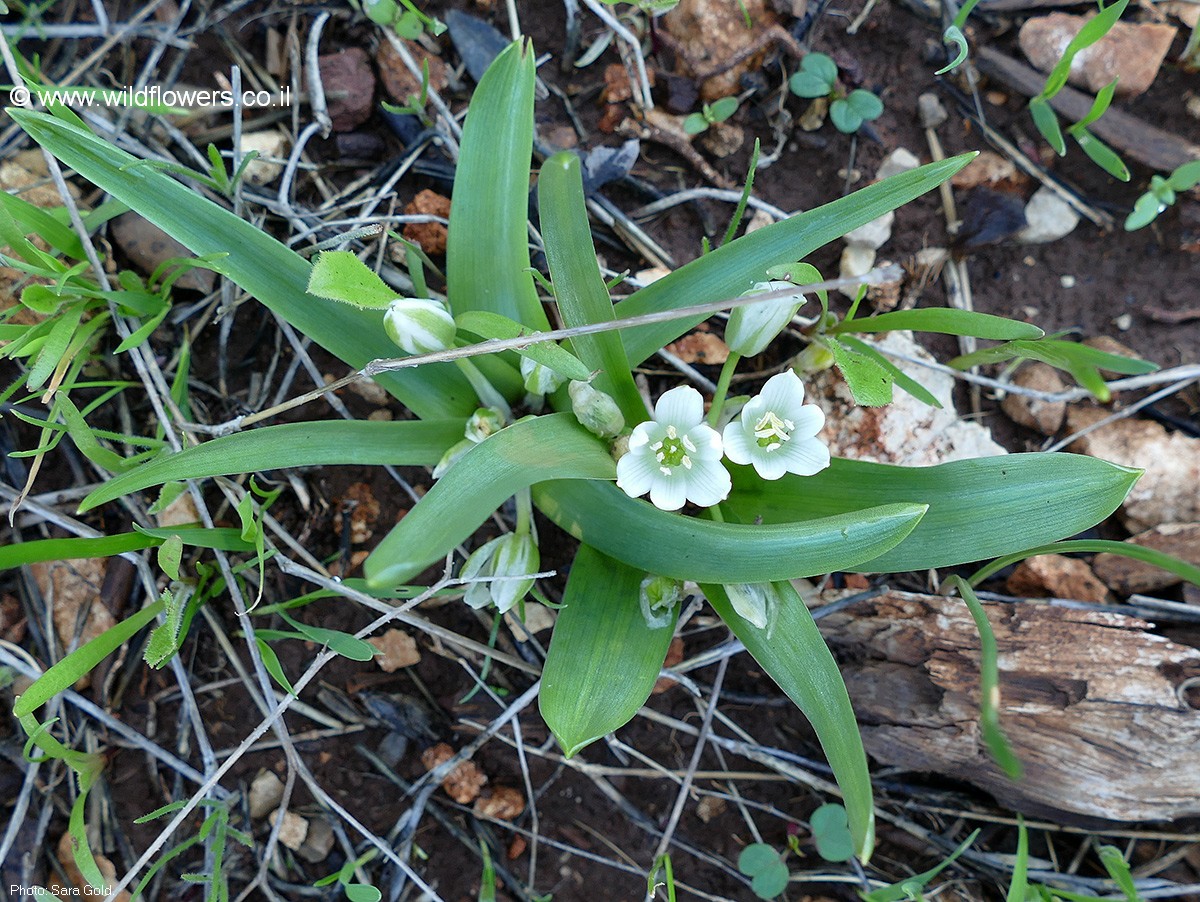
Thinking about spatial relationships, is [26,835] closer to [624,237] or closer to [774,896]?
[774,896]

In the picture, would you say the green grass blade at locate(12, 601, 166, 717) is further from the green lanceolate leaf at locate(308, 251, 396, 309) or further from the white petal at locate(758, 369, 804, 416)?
the white petal at locate(758, 369, 804, 416)

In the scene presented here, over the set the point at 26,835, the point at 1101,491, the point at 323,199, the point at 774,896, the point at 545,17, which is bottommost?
the point at 774,896

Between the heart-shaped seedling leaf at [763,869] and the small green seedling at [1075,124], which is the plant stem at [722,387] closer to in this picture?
the heart-shaped seedling leaf at [763,869]

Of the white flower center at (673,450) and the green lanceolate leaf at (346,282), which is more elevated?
the green lanceolate leaf at (346,282)

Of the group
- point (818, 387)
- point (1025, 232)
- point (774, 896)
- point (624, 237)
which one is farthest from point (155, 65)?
point (774, 896)

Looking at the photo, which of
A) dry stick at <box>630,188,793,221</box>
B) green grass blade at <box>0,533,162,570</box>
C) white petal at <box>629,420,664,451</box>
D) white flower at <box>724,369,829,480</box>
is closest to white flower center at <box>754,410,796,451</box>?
white flower at <box>724,369,829,480</box>

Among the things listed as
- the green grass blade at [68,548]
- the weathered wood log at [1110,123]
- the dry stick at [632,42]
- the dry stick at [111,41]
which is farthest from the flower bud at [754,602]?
the dry stick at [111,41]
